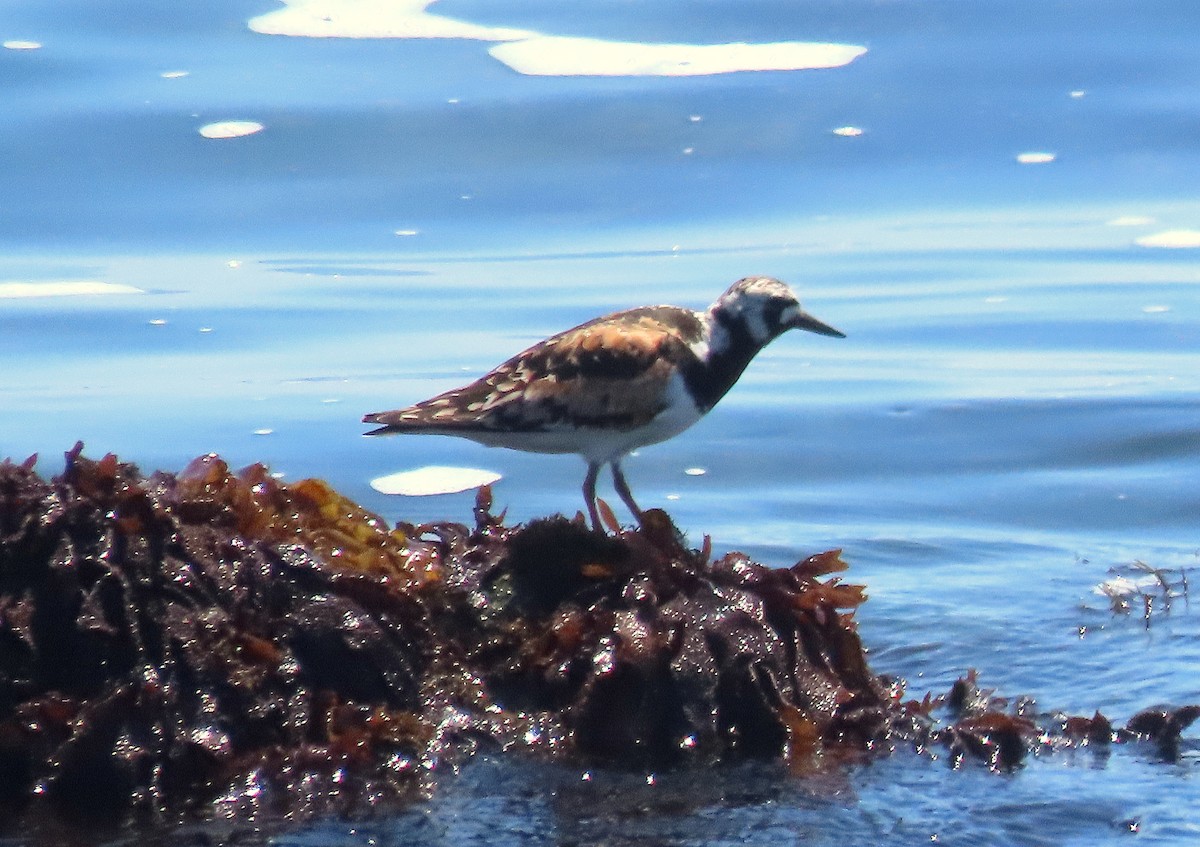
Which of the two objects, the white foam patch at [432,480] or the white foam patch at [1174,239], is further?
the white foam patch at [1174,239]

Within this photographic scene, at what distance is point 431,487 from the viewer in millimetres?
6184

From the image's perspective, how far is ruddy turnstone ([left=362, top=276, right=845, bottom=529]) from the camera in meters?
4.23

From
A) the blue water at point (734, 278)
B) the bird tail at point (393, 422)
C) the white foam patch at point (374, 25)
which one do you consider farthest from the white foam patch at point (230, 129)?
the bird tail at point (393, 422)

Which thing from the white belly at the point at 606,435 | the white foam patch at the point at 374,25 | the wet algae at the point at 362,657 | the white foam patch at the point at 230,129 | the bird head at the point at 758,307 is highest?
the white foam patch at the point at 374,25

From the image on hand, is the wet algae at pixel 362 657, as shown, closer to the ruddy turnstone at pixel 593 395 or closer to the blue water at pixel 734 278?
the blue water at pixel 734 278

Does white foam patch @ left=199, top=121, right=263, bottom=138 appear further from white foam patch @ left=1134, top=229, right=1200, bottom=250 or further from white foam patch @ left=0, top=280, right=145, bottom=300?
white foam patch @ left=1134, top=229, right=1200, bottom=250

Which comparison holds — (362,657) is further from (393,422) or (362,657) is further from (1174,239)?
(1174,239)

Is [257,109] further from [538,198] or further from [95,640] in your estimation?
[95,640]

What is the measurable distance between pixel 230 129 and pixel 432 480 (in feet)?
15.0

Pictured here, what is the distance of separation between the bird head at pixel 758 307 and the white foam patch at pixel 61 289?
4717 millimetres

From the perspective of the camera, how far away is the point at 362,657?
3305mm

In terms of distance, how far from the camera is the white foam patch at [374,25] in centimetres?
1162

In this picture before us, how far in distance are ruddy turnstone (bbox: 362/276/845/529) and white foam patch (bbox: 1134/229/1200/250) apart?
5.73 meters

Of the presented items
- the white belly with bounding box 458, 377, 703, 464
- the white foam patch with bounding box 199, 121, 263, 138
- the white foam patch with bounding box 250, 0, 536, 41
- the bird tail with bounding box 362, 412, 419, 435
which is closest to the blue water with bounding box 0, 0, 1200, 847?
the white foam patch with bounding box 199, 121, 263, 138
